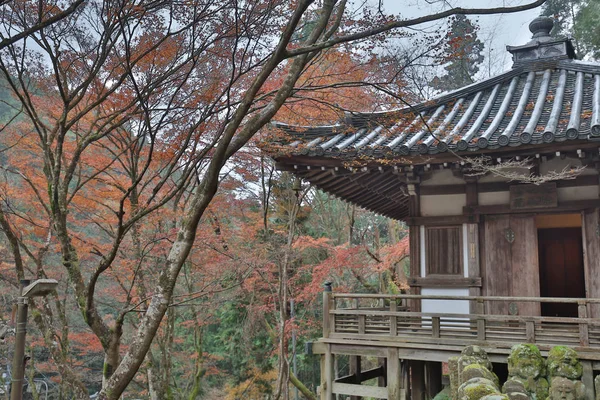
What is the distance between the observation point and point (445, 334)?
311 inches

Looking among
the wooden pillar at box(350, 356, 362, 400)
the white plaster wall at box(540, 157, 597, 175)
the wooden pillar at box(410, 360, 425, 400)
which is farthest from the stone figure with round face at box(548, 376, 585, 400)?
the wooden pillar at box(350, 356, 362, 400)

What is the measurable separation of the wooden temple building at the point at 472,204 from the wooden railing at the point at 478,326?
0.02 metres

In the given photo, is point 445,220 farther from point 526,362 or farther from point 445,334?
point 526,362

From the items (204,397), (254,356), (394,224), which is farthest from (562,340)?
(204,397)

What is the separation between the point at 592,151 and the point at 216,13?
5318 millimetres

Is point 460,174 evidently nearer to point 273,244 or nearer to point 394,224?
point 273,244

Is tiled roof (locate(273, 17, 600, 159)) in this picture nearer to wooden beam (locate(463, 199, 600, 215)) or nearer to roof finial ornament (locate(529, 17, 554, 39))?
roof finial ornament (locate(529, 17, 554, 39))

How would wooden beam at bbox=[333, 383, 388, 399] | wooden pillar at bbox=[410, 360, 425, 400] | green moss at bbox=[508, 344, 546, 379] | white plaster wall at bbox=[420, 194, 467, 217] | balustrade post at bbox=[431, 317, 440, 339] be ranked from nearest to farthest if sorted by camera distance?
1. green moss at bbox=[508, 344, 546, 379]
2. balustrade post at bbox=[431, 317, 440, 339]
3. wooden beam at bbox=[333, 383, 388, 399]
4. white plaster wall at bbox=[420, 194, 467, 217]
5. wooden pillar at bbox=[410, 360, 425, 400]

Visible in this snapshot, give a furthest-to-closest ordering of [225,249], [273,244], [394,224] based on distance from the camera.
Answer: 1. [394,224]
2. [273,244]
3. [225,249]

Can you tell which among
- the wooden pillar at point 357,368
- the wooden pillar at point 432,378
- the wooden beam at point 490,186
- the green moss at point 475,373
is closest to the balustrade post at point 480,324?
the green moss at point 475,373

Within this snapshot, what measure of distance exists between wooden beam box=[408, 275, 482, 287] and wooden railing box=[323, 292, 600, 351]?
0.94ft

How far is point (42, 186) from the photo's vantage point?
11.3m

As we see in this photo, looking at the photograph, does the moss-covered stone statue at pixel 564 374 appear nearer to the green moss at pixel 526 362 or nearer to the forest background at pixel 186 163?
the green moss at pixel 526 362

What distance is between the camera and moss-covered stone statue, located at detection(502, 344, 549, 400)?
5.93m
